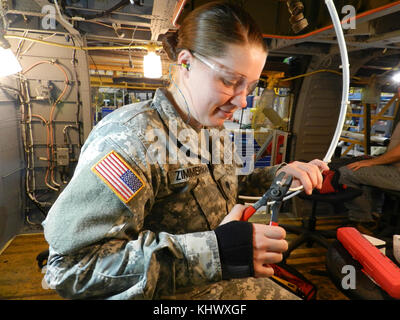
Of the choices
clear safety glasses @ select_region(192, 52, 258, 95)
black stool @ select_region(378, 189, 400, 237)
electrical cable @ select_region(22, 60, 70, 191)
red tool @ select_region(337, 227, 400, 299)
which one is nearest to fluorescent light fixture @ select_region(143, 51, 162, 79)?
electrical cable @ select_region(22, 60, 70, 191)

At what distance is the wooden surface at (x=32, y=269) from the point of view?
2.70 metres

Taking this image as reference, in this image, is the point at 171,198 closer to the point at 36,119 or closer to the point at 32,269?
the point at 32,269

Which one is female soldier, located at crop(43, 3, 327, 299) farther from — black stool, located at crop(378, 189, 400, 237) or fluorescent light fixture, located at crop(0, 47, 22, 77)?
black stool, located at crop(378, 189, 400, 237)

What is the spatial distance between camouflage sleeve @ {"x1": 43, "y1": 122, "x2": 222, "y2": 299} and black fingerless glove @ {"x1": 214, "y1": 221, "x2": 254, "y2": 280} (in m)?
0.03

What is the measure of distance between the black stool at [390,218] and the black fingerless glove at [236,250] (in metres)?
3.77

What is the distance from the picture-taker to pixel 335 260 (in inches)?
61.8

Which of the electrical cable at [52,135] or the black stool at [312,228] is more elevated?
the electrical cable at [52,135]

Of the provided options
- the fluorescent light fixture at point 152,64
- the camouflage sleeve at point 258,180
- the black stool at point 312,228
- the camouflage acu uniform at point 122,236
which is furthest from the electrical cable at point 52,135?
the black stool at point 312,228

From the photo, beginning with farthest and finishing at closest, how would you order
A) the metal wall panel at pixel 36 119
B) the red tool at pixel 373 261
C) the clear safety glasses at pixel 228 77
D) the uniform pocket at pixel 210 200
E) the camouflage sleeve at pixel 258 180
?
the metal wall panel at pixel 36 119 < the camouflage sleeve at pixel 258 180 < the red tool at pixel 373 261 < the uniform pocket at pixel 210 200 < the clear safety glasses at pixel 228 77

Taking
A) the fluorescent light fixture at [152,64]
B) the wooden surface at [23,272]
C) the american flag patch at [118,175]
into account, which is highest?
the fluorescent light fixture at [152,64]

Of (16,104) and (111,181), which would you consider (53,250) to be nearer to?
(111,181)

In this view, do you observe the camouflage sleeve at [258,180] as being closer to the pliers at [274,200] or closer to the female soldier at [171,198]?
the female soldier at [171,198]

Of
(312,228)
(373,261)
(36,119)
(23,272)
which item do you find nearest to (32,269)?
(23,272)

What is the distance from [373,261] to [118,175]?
1.48 m
